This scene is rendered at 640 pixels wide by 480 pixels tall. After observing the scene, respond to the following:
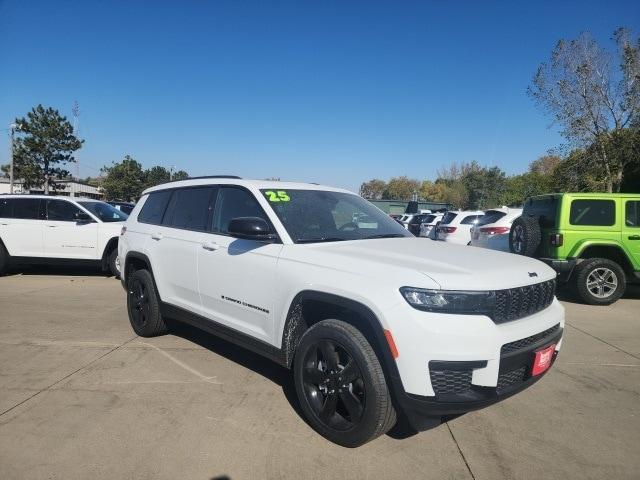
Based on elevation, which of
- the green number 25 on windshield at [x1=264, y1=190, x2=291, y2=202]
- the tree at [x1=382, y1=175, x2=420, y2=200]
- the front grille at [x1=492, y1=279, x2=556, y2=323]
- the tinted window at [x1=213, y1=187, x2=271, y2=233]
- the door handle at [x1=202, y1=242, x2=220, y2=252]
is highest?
the tree at [x1=382, y1=175, x2=420, y2=200]

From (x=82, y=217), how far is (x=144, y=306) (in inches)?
205

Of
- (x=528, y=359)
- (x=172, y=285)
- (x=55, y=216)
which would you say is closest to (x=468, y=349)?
(x=528, y=359)

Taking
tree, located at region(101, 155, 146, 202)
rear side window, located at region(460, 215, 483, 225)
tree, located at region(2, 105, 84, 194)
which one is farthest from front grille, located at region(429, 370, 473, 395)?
tree, located at region(101, 155, 146, 202)

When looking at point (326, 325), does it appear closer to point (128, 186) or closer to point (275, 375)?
point (275, 375)

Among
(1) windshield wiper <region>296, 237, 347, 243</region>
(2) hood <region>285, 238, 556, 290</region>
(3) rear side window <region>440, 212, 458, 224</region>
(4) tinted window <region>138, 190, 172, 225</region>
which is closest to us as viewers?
(2) hood <region>285, 238, 556, 290</region>

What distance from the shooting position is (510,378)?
2.75 m

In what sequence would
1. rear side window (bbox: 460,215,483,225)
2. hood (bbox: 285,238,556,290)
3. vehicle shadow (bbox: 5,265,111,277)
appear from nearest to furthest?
hood (bbox: 285,238,556,290)
vehicle shadow (bbox: 5,265,111,277)
rear side window (bbox: 460,215,483,225)

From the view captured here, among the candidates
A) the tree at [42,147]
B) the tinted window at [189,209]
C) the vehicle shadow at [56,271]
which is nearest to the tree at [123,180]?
the tree at [42,147]

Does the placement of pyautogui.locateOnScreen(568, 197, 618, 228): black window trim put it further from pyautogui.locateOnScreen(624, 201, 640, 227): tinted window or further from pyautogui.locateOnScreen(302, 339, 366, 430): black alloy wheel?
pyautogui.locateOnScreen(302, 339, 366, 430): black alloy wheel

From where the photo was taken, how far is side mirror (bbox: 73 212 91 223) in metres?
9.15

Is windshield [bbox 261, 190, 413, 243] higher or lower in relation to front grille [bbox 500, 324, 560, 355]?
higher

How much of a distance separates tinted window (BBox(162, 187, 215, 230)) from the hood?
55.5 inches

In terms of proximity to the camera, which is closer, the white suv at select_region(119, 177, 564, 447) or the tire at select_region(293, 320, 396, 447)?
the white suv at select_region(119, 177, 564, 447)

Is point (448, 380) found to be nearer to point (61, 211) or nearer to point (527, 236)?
point (527, 236)
